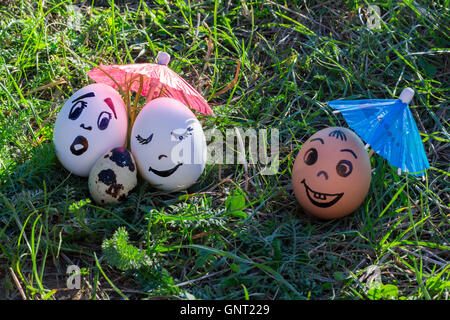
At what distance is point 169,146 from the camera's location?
3016 millimetres

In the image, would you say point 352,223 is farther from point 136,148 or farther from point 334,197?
point 136,148

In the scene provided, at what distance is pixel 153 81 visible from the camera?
337cm

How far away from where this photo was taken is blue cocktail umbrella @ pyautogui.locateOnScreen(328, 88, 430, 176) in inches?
112

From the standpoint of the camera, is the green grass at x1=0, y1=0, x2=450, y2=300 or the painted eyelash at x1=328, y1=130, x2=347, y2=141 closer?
the green grass at x1=0, y1=0, x2=450, y2=300

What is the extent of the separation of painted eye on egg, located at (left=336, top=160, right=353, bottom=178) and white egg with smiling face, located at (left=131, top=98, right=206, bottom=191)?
710 mm

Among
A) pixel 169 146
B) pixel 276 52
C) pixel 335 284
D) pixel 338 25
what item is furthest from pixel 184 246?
pixel 338 25

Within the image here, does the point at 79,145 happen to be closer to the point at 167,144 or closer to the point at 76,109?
the point at 76,109

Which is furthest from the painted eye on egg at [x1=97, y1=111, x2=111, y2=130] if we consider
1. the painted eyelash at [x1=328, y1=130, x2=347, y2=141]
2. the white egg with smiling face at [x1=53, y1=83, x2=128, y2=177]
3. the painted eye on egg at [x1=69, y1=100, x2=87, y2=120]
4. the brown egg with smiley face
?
the painted eyelash at [x1=328, y1=130, x2=347, y2=141]

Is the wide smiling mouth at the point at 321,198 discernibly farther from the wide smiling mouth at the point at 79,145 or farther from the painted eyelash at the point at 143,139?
the wide smiling mouth at the point at 79,145

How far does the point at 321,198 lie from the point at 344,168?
0.61 feet

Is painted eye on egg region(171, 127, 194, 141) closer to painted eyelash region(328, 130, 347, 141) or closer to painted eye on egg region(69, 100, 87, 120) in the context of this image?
painted eye on egg region(69, 100, 87, 120)

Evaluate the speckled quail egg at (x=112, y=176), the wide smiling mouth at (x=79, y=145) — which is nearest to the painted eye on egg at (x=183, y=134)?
the speckled quail egg at (x=112, y=176)

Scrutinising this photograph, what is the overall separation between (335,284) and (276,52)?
1.94m

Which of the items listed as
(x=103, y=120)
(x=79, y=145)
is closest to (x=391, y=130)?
(x=103, y=120)
